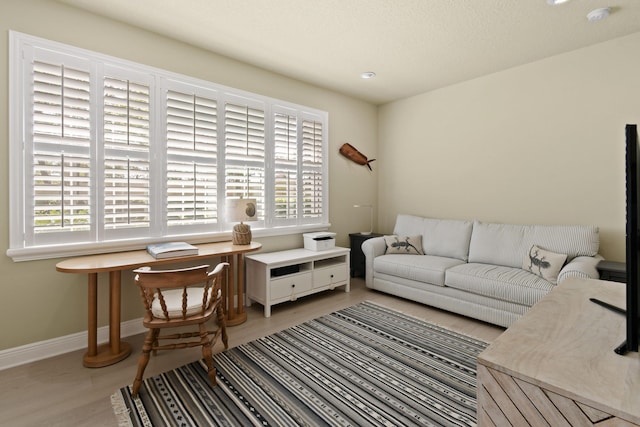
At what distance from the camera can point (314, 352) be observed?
2.45 metres

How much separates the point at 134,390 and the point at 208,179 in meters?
1.95

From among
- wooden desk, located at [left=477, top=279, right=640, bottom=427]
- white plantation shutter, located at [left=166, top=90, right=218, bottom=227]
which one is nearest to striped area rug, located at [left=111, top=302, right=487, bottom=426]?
wooden desk, located at [left=477, top=279, right=640, bottom=427]

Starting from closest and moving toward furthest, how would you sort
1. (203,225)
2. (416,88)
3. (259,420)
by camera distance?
(259,420)
(203,225)
(416,88)

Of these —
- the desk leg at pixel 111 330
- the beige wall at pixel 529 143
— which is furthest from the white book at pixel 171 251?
the beige wall at pixel 529 143

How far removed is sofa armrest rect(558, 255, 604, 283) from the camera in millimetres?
2512

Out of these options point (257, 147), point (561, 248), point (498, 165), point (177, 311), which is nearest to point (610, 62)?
point (498, 165)

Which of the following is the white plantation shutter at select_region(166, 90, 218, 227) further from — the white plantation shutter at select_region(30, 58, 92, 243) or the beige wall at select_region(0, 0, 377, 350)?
the white plantation shutter at select_region(30, 58, 92, 243)

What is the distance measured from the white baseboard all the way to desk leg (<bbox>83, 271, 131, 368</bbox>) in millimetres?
241

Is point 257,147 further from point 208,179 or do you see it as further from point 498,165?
point 498,165

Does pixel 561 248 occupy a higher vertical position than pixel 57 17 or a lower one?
lower

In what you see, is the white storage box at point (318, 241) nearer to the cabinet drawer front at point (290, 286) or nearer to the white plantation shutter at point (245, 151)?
the cabinet drawer front at point (290, 286)

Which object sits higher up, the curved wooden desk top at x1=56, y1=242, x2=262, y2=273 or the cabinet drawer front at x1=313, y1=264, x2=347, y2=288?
the curved wooden desk top at x1=56, y1=242, x2=262, y2=273

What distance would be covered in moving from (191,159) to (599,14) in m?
3.71

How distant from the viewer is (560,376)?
754mm
